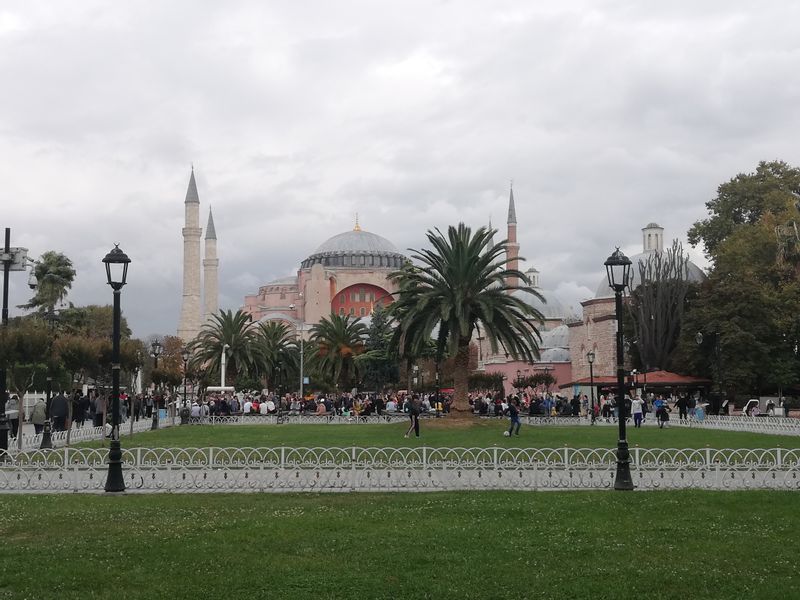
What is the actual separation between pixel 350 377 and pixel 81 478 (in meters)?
35.3

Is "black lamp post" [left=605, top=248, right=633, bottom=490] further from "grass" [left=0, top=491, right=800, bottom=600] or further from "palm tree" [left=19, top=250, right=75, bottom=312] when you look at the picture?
"palm tree" [left=19, top=250, right=75, bottom=312]

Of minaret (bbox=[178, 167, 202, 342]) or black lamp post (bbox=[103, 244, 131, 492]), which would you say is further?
minaret (bbox=[178, 167, 202, 342])

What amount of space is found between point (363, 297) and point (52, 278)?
165ft

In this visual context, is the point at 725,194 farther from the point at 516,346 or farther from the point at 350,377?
the point at 516,346

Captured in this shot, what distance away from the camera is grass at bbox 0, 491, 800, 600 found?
650 centimetres

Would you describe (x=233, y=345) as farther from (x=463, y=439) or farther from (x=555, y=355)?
(x=463, y=439)

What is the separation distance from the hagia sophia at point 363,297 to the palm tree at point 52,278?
22.5 meters

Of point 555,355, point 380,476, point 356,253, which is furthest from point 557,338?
point 380,476

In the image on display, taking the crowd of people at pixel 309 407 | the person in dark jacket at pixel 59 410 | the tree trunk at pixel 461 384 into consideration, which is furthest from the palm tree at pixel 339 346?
the person in dark jacket at pixel 59 410

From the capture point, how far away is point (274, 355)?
167 feet

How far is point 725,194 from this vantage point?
49000 mm

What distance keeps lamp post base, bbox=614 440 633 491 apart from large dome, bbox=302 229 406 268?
2957 inches

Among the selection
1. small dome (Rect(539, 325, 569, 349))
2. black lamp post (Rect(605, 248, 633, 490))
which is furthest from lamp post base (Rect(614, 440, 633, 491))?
small dome (Rect(539, 325, 569, 349))

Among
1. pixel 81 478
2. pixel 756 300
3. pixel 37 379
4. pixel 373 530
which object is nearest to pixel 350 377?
pixel 37 379
